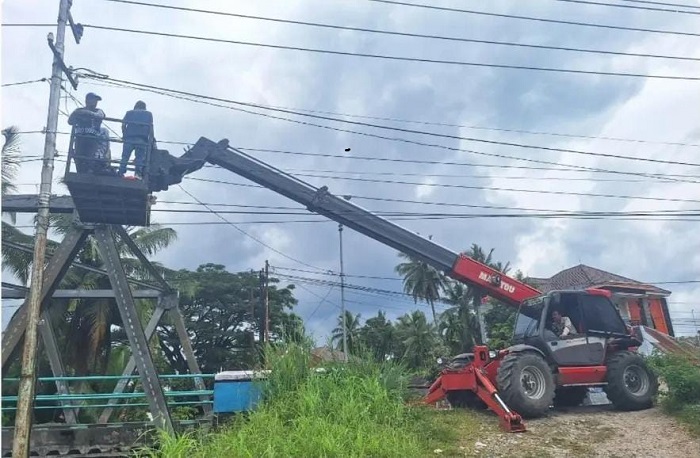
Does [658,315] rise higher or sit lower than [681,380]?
higher

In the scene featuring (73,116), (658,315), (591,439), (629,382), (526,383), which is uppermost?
(73,116)

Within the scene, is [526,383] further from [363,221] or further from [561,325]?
[363,221]

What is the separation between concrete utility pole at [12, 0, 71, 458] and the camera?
330 inches

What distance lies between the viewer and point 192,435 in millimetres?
9984

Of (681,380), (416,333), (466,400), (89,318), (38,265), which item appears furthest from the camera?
(416,333)

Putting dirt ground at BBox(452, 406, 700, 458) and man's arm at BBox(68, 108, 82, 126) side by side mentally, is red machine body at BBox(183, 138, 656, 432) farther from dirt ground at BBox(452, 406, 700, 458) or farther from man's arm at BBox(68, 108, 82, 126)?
man's arm at BBox(68, 108, 82, 126)

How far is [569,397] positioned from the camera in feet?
43.8

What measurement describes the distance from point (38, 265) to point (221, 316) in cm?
2975

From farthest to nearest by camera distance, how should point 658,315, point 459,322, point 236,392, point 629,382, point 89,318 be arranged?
1. point 459,322
2. point 658,315
3. point 89,318
4. point 629,382
5. point 236,392

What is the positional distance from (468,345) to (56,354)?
35.7 metres

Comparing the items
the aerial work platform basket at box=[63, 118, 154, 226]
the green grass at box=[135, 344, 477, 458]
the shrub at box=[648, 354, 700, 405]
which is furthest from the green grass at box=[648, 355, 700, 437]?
the aerial work platform basket at box=[63, 118, 154, 226]

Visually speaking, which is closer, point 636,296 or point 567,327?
point 567,327

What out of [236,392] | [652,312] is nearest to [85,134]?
[236,392]

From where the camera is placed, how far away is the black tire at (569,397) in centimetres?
1318
